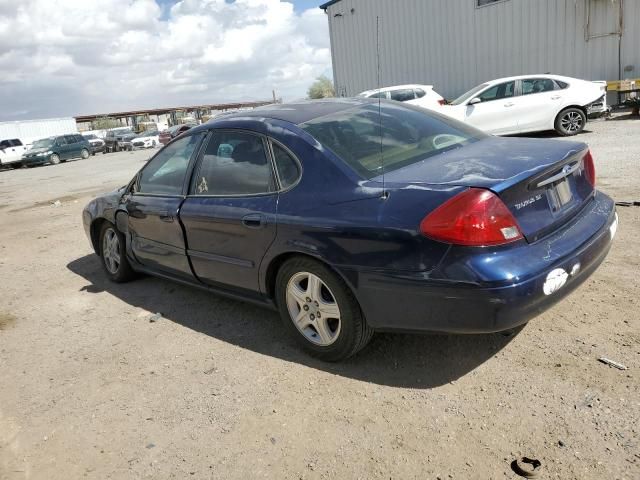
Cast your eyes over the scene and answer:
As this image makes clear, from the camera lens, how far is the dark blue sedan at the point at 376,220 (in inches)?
102

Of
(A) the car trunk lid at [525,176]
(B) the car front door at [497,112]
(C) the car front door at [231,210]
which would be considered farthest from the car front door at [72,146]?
Answer: (A) the car trunk lid at [525,176]

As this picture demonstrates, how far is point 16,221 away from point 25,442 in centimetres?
860

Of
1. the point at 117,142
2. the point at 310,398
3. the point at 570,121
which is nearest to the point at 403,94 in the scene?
the point at 570,121

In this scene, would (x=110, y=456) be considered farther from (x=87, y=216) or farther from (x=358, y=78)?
(x=358, y=78)

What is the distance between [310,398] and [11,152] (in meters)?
31.4

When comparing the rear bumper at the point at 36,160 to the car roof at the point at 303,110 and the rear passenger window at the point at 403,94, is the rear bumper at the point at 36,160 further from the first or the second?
the car roof at the point at 303,110

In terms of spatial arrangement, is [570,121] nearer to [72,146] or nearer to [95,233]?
[95,233]

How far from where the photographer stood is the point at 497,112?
41.7 feet

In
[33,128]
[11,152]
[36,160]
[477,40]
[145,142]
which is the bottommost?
[36,160]

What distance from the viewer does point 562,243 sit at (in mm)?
2822

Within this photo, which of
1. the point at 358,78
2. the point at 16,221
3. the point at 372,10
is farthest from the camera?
the point at 358,78

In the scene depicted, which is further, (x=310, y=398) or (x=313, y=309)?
(x=313, y=309)

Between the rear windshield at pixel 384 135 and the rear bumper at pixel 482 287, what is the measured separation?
67 centimetres

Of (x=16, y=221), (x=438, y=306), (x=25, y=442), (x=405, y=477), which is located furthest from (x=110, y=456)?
(x=16, y=221)
